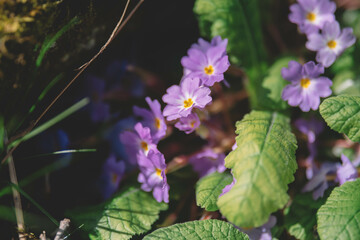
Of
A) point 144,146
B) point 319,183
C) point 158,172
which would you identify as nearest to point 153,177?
point 158,172

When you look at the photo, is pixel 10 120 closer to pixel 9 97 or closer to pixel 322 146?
pixel 9 97

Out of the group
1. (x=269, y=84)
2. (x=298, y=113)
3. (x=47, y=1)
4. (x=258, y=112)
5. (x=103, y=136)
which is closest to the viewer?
(x=47, y=1)

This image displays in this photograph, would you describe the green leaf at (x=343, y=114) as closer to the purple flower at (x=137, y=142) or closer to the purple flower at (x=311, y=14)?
the purple flower at (x=311, y=14)

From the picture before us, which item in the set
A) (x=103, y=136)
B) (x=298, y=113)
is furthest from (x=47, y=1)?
(x=298, y=113)

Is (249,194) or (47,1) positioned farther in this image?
(47,1)

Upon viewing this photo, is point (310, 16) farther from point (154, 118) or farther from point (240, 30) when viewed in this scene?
point (154, 118)

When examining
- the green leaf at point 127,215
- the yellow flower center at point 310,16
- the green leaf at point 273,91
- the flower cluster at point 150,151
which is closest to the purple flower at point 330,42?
the yellow flower center at point 310,16
